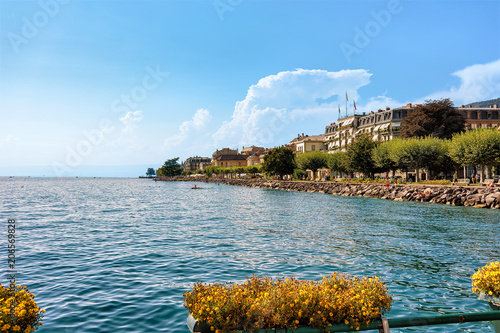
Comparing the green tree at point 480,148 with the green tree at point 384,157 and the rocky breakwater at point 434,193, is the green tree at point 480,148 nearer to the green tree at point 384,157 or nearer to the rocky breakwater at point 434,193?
the rocky breakwater at point 434,193

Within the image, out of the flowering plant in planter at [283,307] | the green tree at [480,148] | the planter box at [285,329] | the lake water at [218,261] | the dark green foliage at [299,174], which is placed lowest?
the lake water at [218,261]

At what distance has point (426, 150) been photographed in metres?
68.8

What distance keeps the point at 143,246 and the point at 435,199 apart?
144ft

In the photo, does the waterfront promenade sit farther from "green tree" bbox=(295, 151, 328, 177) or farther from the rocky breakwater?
"green tree" bbox=(295, 151, 328, 177)

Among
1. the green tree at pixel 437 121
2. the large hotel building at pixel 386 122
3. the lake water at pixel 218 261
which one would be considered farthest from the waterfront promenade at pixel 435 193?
the large hotel building at pixel 386 122

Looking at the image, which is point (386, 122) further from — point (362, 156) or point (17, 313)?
point (17, 313)

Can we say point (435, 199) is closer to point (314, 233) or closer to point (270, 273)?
point (314, 233)

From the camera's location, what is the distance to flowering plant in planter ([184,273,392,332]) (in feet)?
18.6

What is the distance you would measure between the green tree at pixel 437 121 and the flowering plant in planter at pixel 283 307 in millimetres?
87381

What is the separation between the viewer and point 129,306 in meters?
11.9

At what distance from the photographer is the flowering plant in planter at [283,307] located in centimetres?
568

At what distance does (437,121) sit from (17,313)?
Result: 9294cm

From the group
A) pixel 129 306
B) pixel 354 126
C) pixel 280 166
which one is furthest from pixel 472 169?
pixel 129 306

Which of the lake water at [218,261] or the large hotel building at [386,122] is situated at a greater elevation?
the large hotel building at [386,122]
